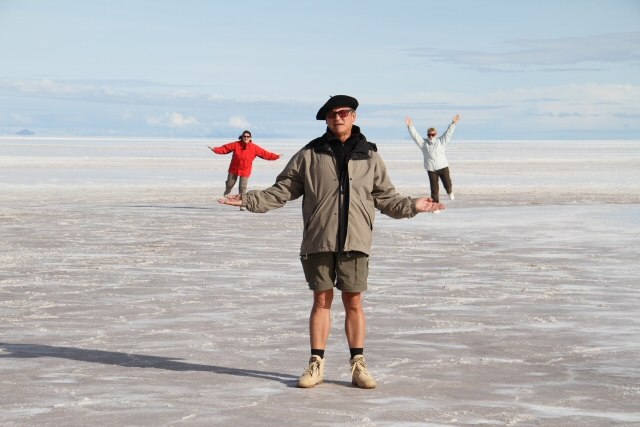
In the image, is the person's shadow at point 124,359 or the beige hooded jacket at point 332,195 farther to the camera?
the person's shadow at point 124,359

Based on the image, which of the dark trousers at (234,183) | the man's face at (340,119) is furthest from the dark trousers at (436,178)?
the man's face at (340,119)

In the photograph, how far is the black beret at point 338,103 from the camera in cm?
616

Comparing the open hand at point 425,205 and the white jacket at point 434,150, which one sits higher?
the white jacket at point 434,150

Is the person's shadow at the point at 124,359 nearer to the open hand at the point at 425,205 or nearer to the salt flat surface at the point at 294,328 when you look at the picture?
the salt flat surface at the point at 294,328

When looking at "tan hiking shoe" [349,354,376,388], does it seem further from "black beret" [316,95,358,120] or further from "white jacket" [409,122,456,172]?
"white jacket" [409,122,456,172]

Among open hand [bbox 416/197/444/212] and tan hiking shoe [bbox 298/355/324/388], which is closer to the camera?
tan hiking shoe [bbox 298/355/324/388]

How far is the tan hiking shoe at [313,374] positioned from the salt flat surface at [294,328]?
0.22 ft

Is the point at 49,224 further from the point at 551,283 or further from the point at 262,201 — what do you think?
the point at 262,201

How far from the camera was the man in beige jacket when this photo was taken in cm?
611

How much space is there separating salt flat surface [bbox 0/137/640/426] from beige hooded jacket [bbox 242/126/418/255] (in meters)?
0.96

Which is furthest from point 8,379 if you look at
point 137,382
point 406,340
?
point 406,340

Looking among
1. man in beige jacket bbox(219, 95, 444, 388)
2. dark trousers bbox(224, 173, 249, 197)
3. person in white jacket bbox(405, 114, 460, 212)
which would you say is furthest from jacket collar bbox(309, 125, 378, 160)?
dark trousers bbox(224, 173, 249, 197)

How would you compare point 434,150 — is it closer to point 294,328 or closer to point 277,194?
point 294,328

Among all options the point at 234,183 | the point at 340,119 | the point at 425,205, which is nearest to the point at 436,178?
the point at 234,183
